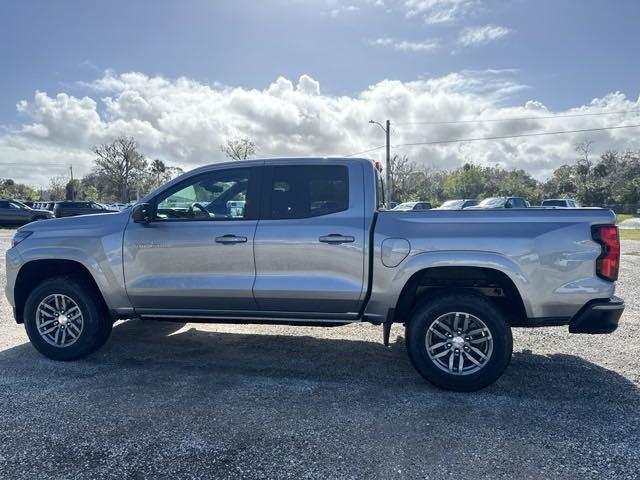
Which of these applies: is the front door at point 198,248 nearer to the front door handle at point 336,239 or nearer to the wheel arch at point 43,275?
the wheel arch at point 43,275

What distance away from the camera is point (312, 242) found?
3.94m

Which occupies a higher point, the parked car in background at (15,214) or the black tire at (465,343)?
the parked car in background at (15,214)

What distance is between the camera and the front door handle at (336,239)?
3881 millimetres

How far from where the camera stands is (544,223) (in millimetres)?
3629

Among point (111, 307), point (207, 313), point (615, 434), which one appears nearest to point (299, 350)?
point (207, 313)

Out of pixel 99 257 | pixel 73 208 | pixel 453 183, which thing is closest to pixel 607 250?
pixel 99 257

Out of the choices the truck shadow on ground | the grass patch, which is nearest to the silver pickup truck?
the truck shadow on ground

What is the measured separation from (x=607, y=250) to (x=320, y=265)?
2.31 metres

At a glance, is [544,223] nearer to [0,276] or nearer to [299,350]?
[299,350]

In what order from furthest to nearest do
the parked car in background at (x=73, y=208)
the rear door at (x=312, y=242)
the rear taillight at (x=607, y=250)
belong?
the parked car in background at (x=73, y=208) → the rear door at (x=312, y=242) → the rear taillight at (x=607, y=250)

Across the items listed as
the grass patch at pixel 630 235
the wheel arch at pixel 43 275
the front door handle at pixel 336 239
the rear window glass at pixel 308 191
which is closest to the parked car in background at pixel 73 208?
the wheel arch at pixel 43 275

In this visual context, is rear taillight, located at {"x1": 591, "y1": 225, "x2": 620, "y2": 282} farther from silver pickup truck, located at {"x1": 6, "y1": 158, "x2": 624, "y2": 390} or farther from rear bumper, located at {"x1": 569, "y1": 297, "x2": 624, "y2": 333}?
rear bumper, located at {"x1": 569, "y1": 297, "x2": 624, "y2": 333}

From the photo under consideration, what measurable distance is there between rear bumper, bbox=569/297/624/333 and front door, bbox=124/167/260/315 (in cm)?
279

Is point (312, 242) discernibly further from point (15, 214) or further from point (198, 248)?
point (15, 214)
